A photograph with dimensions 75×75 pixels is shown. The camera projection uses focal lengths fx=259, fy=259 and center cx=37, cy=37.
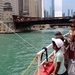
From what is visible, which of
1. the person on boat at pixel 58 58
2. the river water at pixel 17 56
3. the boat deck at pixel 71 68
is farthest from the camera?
the river water at pixel 17 56

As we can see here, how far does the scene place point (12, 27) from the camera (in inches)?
3351

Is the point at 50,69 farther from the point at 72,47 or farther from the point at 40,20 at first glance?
the point at 40,20

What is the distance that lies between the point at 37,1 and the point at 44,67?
189243 millimetres

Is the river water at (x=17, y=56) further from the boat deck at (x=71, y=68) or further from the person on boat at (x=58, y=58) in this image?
the person on boat at (x=58, y=58)

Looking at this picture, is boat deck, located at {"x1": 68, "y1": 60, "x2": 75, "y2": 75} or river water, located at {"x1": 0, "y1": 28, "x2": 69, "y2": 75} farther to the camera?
river water, located at {"x1": 0, "y1": 28, "x2": 69, "y2": 75}

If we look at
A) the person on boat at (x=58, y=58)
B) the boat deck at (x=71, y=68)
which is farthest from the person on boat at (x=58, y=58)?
the boat deck at (x=71, y=68)

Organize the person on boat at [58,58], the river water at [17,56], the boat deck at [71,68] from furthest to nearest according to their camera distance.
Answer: the river water at [17,56]
the boat deck at [71,68]
the person on boat at [58,58]

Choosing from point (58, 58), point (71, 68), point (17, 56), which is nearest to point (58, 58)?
point (58, 58)

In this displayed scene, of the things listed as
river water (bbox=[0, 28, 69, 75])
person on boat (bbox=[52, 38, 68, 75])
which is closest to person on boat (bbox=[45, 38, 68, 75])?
person on boat (bbox=[52, 38, 68, 75])

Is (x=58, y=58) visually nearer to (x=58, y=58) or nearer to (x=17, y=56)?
(x=58, y=58)

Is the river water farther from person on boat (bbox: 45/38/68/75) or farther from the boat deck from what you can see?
person on boat (bbox: 45/38/68/75)

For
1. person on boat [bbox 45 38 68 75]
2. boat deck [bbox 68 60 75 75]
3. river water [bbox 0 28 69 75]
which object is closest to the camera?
person on boat [bbox 45 38 68 75]

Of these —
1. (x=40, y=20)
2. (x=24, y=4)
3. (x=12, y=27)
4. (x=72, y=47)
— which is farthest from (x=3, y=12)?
(x=72, y=47)

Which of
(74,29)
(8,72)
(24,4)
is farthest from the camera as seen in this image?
(24,4)
